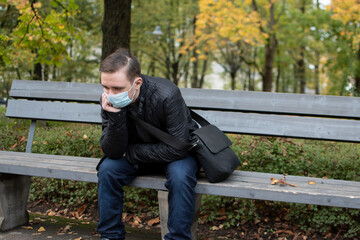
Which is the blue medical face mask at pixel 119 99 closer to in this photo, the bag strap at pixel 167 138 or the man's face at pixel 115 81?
the man's face at pixel 115 81

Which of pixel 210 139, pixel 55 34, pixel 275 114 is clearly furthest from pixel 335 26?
pixel 210 139

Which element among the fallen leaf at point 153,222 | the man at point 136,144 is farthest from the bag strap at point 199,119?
the fallen leaf at point 153,222

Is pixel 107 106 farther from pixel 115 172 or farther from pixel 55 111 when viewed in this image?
pixel 55 111

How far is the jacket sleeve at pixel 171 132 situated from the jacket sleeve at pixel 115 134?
0.46ft

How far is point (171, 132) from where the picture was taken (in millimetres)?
2691

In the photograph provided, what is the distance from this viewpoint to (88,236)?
3248 millimetres

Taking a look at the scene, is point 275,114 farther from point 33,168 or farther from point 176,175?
point 33,168

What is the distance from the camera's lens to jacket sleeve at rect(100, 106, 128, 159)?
263 centimetres

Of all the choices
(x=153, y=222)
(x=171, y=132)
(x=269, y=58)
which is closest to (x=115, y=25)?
(x=153, y=222)

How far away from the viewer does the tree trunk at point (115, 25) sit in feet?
19.6

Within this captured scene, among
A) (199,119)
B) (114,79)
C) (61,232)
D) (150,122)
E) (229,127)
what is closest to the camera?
(114,79)

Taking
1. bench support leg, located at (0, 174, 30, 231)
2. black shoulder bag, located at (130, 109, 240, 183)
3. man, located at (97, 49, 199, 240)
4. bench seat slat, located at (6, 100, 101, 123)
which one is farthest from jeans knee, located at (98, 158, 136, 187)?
bench seat slat, located at (6, 100, 101, 123)

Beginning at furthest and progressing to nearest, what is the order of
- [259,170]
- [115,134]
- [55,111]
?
[55,111], [259,170], [115,134]

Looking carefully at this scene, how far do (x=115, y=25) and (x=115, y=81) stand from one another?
147 inches
